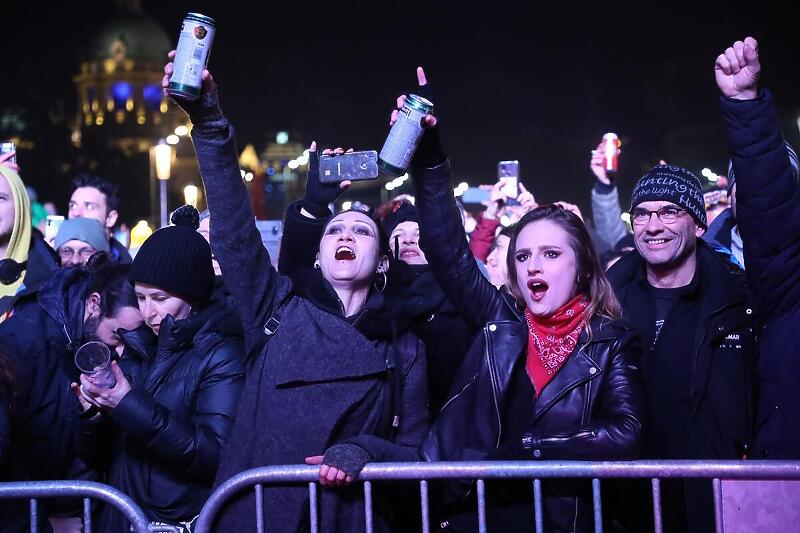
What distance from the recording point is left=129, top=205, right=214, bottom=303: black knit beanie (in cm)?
426

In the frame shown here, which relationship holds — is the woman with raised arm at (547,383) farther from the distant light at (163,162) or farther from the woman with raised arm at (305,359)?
the distant light at (163,162)

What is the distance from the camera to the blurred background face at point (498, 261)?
7496 mm

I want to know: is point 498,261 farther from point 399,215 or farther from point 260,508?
point 260,508

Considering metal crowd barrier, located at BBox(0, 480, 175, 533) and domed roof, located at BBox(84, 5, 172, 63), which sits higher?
domed roof, located at BBox(84, 5, 172, 63)

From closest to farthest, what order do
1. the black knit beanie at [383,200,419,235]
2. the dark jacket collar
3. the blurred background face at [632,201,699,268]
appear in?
the blurred background face at [632,201,699,268] → the dark jacket collar → the black knit beanie at [383,200,419,235]

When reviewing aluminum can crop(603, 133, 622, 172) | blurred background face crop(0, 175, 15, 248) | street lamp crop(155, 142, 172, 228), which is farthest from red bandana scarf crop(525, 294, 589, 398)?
street lamp crop(155, 142, 172, 228)

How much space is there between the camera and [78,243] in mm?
6926

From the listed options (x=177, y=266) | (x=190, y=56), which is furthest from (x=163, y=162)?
(x=190, y=56)

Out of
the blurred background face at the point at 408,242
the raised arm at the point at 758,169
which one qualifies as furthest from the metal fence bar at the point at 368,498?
the blurred background face at the point at 408,242

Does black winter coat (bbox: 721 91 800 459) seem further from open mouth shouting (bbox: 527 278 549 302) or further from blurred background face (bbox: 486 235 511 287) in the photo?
blurred background face (bbox: 486 235 511 287)

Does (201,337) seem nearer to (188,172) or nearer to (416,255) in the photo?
(416,255)

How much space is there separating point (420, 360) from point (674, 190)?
4.70 ft

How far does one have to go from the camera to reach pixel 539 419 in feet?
12.1

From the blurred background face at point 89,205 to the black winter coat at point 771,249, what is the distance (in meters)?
5.17
